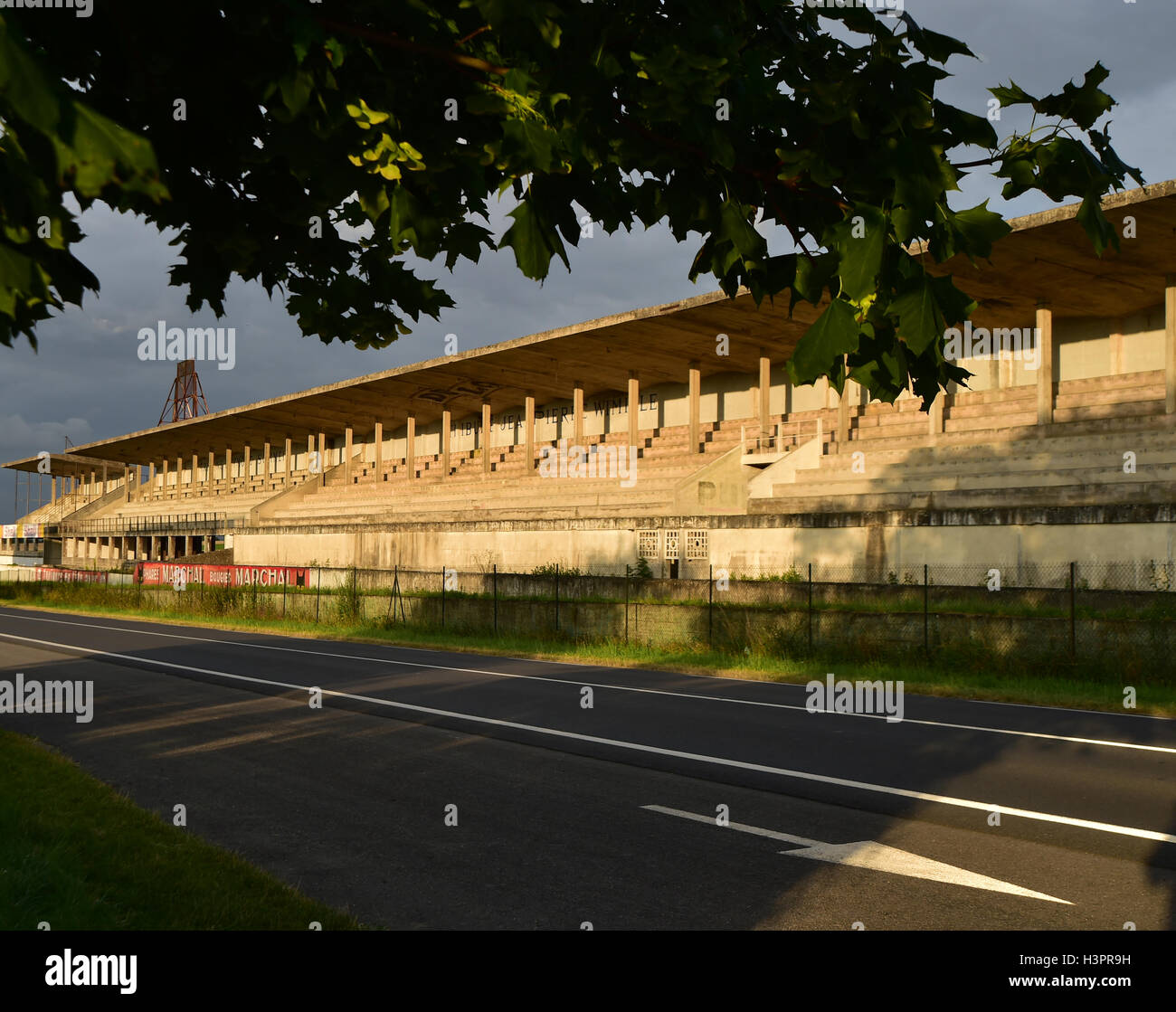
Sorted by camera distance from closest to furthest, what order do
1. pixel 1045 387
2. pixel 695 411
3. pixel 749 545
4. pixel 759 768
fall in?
1. pixel 759 768
2. pixel 749 545
3. pixel 1045 387
4. pixel 695 411

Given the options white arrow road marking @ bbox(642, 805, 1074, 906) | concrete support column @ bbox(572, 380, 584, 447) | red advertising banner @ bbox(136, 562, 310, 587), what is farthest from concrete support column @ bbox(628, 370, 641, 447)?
white arrow road marking @ bbox(642, 805, 1074, 906)

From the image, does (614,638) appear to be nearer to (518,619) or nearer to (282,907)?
(518,619)

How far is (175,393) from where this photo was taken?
119 metres

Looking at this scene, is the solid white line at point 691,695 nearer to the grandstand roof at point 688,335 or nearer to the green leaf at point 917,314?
the grandstand roof at point 688,335

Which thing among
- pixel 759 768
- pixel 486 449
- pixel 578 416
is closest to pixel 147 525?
pixel 486 449

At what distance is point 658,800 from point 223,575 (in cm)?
3775

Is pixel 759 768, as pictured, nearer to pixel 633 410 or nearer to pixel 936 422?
pixel 936 422

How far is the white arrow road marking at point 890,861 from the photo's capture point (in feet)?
20.0

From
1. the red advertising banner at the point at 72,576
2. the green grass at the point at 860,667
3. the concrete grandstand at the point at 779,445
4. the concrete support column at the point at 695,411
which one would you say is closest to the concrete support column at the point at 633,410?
the concrete grandstand at the point at 779,445

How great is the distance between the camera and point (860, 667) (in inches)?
727

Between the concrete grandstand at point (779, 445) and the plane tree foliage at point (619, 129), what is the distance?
815cm

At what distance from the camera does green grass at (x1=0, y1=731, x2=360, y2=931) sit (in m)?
5.04

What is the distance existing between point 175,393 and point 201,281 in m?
124

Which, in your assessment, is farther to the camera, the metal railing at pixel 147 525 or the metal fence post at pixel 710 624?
the metal railing at pixel 147 525
